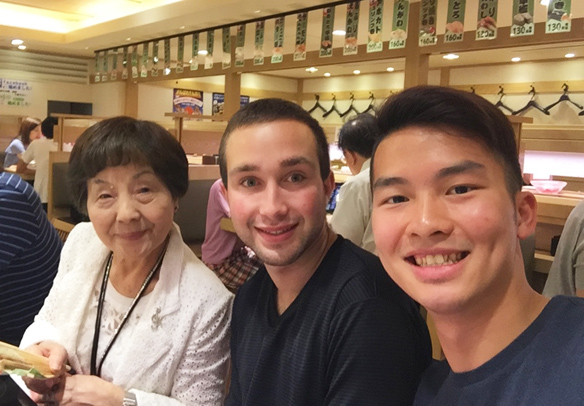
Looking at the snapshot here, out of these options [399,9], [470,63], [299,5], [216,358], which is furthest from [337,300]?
[470,63]

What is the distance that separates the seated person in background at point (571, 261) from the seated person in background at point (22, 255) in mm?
1948

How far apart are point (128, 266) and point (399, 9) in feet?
10.8

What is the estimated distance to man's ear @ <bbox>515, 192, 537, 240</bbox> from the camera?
877 millimetres

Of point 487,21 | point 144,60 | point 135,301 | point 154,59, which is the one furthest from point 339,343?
point 144,60

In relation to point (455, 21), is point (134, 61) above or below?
above

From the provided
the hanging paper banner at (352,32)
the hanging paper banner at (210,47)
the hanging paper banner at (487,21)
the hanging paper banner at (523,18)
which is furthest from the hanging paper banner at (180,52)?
the hanging paper banner at (523,18)

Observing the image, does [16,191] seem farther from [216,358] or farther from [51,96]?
[51,96]

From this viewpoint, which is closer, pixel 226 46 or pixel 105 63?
pixel 226 46

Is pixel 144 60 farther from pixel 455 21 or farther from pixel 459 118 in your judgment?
pixel 459 118

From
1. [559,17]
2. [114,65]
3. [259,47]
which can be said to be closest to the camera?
[559,17]

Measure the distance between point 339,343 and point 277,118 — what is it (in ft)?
1.68

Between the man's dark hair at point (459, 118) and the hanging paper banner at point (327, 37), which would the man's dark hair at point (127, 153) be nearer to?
the man's dark hair at point (459, 118)

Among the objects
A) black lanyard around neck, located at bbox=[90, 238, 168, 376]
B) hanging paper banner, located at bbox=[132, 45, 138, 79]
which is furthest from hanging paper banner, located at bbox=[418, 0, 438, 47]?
hanging paper banner, located at bbox=[132, 45, 138, 79]

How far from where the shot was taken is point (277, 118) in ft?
3.87
